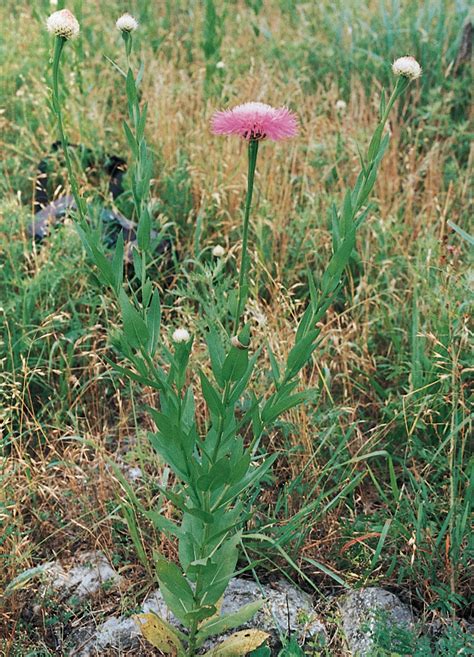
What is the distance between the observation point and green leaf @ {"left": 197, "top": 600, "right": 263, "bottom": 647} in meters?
1.75

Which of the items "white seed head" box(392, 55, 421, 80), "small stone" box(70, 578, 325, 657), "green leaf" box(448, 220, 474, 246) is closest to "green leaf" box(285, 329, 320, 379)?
"white seed head" box(392, 55, 421, 80)

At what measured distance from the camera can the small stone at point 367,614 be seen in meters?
1.88

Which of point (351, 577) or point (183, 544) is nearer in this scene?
point (183, 544)

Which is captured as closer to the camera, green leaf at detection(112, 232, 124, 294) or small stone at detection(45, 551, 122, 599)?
green leaf at detection(112, 232, 124, 294)

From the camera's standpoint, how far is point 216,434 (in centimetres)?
166

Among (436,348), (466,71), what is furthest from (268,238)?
(466,71)

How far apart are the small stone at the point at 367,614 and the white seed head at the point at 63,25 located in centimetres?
140

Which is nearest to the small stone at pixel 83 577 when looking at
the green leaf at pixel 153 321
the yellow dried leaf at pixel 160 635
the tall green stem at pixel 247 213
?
the yellow dried leaf at pixel 160 635

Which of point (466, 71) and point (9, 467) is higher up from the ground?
point (466, 71)

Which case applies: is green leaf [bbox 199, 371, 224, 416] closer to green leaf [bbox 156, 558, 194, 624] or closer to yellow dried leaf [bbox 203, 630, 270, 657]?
green leaf [bbox 156, 558, 194, 624]

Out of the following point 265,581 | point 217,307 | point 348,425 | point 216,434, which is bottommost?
point 265,581

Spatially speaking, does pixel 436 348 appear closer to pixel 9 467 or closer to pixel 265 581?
pixel 265 581

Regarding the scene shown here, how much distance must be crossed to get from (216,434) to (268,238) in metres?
1.38

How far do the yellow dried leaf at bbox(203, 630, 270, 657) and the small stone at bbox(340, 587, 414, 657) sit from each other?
226 mm
